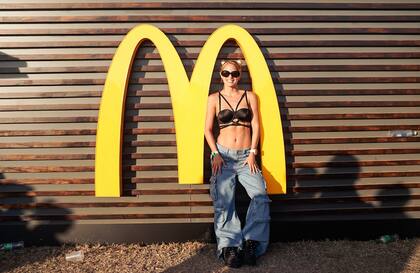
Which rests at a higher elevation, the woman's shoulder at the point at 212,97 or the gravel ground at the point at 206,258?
the woman's shoulder at the point at 212,97

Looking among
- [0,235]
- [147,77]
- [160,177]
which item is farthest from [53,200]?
[147,77]

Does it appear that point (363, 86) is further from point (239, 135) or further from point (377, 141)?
point (239, 135)

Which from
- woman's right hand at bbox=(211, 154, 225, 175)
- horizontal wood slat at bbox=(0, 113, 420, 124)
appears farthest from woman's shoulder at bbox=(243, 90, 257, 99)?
woman's right hand at bbox=(211, 154, 225, 175)

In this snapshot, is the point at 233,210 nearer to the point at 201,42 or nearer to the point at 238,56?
the point at 238,56

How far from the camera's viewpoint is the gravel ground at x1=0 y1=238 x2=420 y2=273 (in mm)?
4031

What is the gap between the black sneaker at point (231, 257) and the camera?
3996mm

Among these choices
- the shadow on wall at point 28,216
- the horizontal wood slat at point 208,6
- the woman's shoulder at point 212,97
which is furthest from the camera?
the shadow on wall at point 28,216

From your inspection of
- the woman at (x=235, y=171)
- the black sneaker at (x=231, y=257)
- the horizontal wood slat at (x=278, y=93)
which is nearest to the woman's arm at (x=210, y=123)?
the woman at (x=235, y=171)

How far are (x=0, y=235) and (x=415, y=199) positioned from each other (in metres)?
6.01

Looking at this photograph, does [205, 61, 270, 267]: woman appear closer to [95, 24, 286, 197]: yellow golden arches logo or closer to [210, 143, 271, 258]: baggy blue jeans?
[210, 143, 271, 258]: baggy blue jeans

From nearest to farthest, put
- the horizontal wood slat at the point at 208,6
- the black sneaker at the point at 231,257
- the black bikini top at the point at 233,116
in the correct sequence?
1. the black sneaker at the point at 231,257
2. the black bikini top at the point at 233,116
3. the horizontal wood slat at the point at 208,6

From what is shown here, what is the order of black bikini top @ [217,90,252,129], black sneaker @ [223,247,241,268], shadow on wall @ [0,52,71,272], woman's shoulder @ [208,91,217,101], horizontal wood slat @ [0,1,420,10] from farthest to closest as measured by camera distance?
shadow on wall @ [0,52,71,272], horizontal wood slat @ [0,1,420,10], woman's shoulder @ [208,91,217,101], black bikini top @ [217,90,252,129], black sneaker @ [223,247,241,268]

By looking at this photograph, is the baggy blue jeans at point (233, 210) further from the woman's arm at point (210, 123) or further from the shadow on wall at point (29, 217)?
the shadow on wall at point (29, 217)

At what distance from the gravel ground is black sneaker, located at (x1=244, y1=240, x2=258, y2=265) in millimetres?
72
